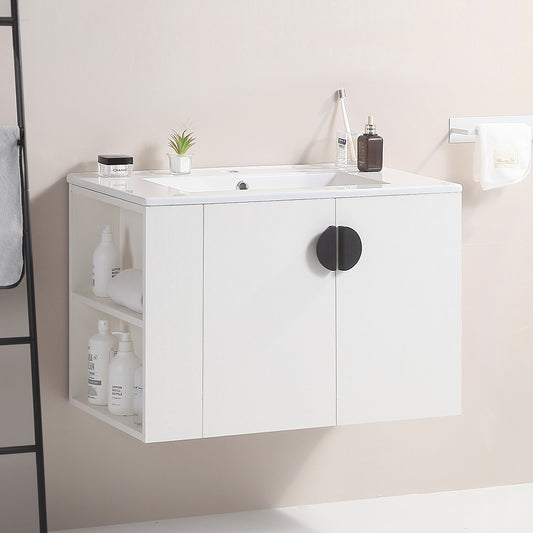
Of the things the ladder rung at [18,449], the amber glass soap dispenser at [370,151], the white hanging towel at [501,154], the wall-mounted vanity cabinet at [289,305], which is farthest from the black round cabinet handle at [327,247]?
the ladder rung at [18,449]

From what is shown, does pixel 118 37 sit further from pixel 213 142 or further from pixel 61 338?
pixel 61 338

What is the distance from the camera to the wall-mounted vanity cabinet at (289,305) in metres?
2.06

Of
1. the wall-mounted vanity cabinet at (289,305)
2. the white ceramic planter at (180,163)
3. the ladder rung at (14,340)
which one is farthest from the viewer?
the white ceramic planter at (180,163)

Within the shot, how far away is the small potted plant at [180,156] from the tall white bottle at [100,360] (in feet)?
1.33

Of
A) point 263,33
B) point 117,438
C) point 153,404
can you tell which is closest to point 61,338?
point 117,438

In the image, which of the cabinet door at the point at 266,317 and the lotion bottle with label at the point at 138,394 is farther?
the lotion bottle with label at the point at 138,394

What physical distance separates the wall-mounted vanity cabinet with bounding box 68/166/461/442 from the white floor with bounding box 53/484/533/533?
45 centimetres

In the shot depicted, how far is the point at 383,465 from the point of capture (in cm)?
278

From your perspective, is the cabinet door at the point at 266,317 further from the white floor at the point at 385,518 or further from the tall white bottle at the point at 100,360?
the white floor at the point at 385,518

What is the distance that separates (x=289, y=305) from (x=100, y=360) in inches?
19.6

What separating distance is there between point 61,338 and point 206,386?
536 mm

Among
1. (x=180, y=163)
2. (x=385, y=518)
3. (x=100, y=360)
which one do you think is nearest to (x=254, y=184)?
(x=180, y=163)

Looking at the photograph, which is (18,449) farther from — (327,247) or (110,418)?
(327,247)

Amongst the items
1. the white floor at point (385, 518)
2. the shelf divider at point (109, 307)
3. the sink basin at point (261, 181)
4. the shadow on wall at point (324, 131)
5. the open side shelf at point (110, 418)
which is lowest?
the white floor at point (385, 518)
